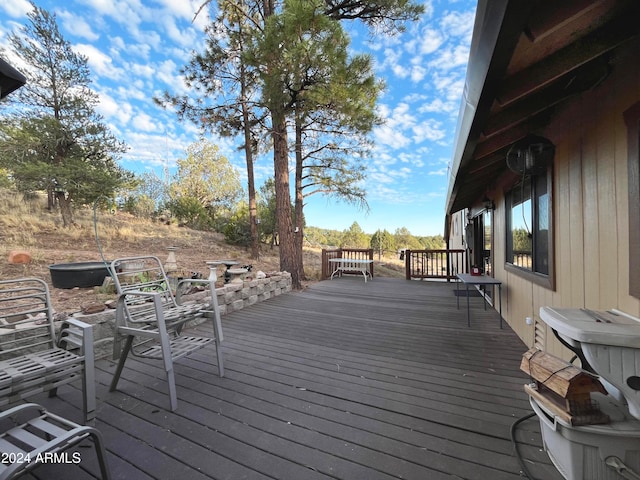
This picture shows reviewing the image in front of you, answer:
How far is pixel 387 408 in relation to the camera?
1.84 metres

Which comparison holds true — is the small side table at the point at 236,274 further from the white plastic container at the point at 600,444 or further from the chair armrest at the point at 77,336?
the white plastic container at the point at 600,444

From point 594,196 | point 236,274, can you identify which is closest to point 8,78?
point 594,196

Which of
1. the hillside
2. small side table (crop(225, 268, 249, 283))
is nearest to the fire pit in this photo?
the hillside

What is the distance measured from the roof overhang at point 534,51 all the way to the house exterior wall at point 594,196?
0.57ft

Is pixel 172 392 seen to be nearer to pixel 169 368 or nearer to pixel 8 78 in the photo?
pixel 169 368

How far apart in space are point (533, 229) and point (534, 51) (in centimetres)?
203

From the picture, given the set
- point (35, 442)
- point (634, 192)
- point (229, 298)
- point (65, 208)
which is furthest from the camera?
point (65, 208)

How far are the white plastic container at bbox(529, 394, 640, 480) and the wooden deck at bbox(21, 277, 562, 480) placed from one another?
0.21 m

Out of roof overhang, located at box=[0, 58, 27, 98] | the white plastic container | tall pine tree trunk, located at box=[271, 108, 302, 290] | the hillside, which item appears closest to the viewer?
the white plastic container

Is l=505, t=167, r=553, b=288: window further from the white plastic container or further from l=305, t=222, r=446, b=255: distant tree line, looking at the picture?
l=305, t=222, r=446, b=255: distant tree line

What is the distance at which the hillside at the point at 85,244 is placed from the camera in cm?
500

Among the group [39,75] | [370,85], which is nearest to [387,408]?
[370,85]

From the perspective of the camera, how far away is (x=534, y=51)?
125cm

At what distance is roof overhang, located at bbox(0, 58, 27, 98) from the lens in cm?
158
